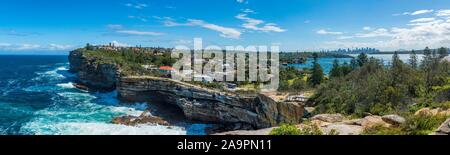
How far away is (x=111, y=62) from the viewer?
55375mm

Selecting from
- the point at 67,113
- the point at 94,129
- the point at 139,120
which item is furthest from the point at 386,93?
the point at 67,113

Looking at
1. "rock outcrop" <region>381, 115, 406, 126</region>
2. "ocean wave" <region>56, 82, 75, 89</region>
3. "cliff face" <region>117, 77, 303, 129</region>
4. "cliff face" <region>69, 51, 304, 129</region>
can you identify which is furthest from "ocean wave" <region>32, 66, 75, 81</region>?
"rock outcrop" <region>381, 115, 406, 126</region>

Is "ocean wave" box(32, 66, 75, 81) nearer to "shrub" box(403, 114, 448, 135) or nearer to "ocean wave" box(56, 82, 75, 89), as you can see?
"ocean wave" box(56, 82, 75, 89)

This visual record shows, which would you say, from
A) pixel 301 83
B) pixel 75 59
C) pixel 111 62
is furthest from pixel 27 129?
pixel 75 59

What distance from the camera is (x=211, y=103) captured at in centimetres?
3781

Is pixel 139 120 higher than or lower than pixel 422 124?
lower

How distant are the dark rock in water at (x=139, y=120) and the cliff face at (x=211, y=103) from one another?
3.43 metres

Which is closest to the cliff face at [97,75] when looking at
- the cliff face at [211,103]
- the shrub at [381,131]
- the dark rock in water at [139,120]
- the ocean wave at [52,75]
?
the cliff face at [211,103]

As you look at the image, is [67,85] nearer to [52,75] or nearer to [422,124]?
[52,75]

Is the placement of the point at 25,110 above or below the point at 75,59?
below

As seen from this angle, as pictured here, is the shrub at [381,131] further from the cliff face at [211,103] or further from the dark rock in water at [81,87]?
the dark rock in water at [81,87]

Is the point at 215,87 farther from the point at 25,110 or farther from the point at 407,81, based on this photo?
the point at 25,110

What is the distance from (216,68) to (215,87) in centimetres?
1870
